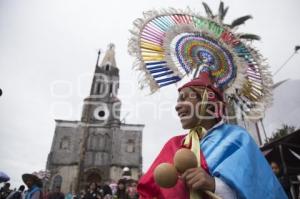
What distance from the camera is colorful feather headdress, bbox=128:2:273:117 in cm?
322

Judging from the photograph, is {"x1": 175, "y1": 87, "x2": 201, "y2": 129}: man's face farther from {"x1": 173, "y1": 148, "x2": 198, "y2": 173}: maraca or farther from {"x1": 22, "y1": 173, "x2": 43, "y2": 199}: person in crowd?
{"x1": 22, "y1": 173, "x2": 43, "y2": 199}: person in crowd

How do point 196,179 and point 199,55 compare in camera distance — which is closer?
point 196,179

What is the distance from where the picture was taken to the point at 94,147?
37.5 m

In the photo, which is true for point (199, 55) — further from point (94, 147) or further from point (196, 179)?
point (94, 147)

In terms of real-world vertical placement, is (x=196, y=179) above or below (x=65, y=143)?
below

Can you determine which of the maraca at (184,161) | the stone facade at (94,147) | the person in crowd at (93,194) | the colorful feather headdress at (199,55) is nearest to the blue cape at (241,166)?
the maraca at (184,161)

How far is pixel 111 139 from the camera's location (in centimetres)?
3822

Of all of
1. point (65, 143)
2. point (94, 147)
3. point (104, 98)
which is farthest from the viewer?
point (104, 98)

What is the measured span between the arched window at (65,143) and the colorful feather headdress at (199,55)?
121 feet

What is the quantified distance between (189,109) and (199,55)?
122cm

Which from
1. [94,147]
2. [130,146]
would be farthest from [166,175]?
[94,147]

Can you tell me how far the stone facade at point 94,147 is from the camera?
116ft

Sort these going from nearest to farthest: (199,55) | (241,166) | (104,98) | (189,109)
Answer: (241,166)
(189,109)
(199,55)
(104,98)

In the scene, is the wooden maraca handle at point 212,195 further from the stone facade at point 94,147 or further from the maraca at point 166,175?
the stone facade at point 94,147
